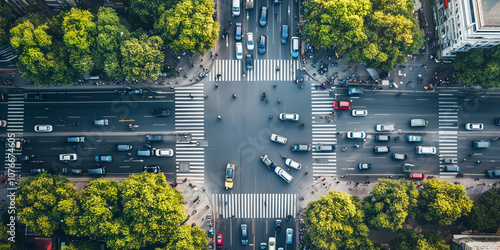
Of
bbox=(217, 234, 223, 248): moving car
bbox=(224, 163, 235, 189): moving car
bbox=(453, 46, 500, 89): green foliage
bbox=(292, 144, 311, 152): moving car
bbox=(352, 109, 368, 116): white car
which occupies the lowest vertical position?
bbox=(217, 234, 223, 248): moving car

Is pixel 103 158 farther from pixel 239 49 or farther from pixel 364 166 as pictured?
pixel 364 166

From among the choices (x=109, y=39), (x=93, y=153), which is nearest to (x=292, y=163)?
(x=93, y=153)

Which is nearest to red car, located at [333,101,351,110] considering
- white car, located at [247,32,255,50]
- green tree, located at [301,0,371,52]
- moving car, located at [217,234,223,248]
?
green tree, located at [301,0,371,52]

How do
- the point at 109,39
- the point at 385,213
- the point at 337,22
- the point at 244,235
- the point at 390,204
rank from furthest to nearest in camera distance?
the point at 244,235
the point at 385,213
the point at 390,204
the point at 337,22
the point at 109,39

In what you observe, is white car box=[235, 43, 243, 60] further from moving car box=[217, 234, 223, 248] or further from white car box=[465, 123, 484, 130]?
white car box=[465, 123, 484, 130]

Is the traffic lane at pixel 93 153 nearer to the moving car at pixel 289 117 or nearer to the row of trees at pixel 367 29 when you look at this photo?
the moving car at pixel 289 117

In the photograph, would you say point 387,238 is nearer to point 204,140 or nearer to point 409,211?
point 409,211

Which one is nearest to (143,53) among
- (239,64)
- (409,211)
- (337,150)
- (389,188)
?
(239,64)
